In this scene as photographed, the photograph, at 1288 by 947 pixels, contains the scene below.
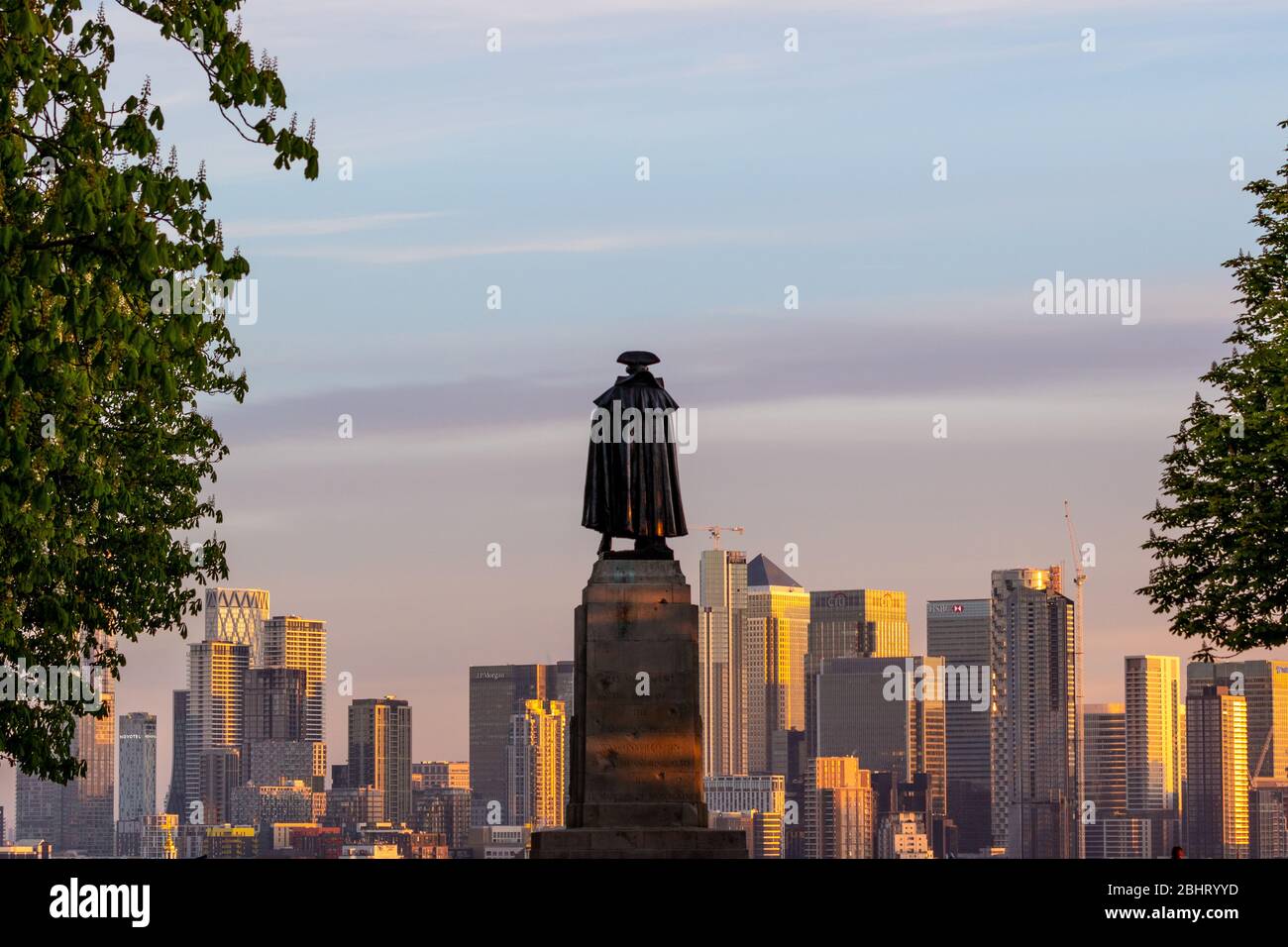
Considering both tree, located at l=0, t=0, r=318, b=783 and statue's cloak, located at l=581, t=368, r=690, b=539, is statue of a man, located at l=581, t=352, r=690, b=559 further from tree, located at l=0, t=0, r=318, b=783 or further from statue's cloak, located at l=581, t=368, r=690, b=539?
tree, located at l=0, t=0, r=318, b=783

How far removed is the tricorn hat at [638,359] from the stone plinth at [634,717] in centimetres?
349

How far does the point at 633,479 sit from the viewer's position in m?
40.5

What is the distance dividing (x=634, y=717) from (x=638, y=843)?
213 cm

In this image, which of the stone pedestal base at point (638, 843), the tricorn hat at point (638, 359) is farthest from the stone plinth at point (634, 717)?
the tricorn hat at point (638, 359)

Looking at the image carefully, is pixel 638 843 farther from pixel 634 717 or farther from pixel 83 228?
pixel 83 228

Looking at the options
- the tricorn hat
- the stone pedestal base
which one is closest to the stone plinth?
the stone pedestal base

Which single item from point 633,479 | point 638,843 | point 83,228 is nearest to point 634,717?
point 638,843

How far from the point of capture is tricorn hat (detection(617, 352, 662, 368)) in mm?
40656

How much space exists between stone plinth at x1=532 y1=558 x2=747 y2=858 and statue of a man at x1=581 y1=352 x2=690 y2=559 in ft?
2.57

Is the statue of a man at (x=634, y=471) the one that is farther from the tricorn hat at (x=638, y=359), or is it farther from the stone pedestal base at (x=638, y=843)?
the stone pedestal base at (x=638, y=843)
